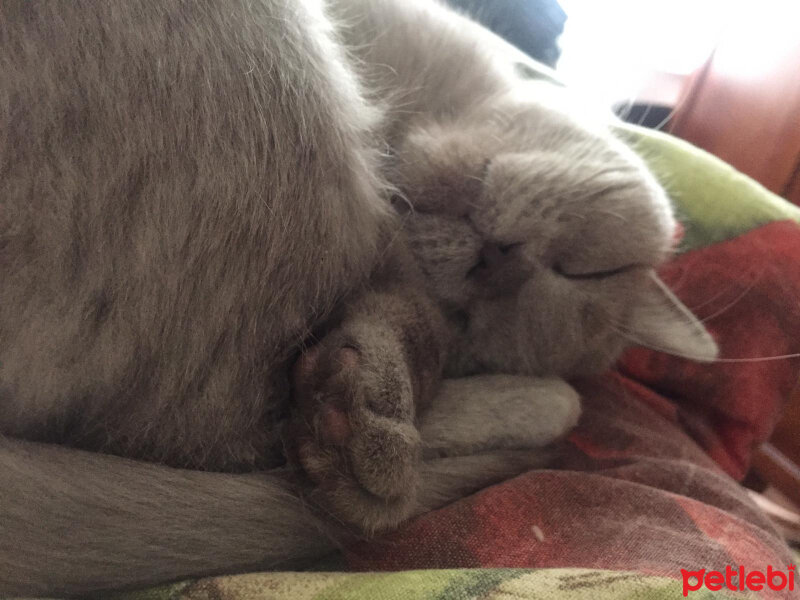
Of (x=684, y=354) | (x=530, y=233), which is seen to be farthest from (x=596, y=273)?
(x=684, y=354)

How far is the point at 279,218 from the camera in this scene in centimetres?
62

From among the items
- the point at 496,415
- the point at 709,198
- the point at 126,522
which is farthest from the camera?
the point at 709,198

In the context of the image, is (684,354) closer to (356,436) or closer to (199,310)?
(356,436)

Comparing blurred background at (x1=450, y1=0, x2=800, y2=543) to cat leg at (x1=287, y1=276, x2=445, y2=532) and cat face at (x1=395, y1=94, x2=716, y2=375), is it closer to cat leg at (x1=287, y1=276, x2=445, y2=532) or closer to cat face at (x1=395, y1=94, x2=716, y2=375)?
cat face at (x1=395, y1=94, x2=716, y2=375)

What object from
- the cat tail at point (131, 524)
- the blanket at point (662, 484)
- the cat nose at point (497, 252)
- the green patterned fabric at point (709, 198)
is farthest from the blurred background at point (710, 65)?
the cat tail at point (131, 524)

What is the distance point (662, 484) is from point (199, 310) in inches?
24.9

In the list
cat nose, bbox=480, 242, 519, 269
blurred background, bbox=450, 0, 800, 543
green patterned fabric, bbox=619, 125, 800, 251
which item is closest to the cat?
cat nose, bbox=480, 242, 519, 269

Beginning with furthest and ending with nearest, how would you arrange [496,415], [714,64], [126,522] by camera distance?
[714,64], [496,415], [126,522]

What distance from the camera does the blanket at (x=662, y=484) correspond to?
573 millimetres

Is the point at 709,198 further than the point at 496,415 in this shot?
Yes

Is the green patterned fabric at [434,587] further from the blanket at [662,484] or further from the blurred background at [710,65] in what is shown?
the blurred background at [710,65]

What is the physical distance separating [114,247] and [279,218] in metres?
0.15

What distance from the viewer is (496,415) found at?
79cm

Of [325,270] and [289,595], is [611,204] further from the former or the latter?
[289,595]
